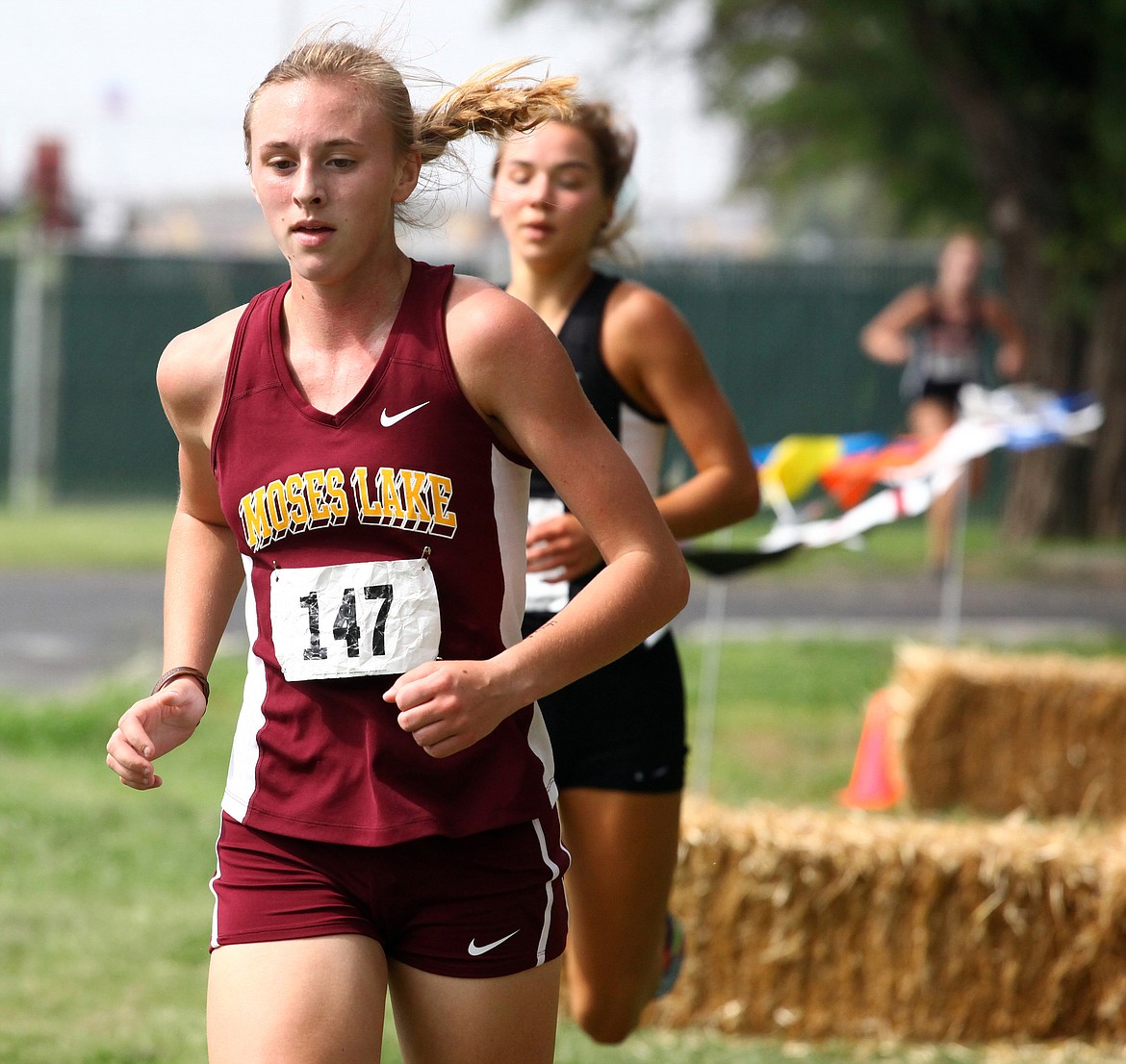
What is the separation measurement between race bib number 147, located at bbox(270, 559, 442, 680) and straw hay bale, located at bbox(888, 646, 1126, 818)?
467cm

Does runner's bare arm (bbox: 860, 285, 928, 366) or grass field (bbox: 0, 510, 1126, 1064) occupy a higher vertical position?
runner's bare arm (bbox: 860, 285, 928, 366)

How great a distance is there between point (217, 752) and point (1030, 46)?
9.63 meters

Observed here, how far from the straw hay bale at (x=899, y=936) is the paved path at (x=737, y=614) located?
4349mm

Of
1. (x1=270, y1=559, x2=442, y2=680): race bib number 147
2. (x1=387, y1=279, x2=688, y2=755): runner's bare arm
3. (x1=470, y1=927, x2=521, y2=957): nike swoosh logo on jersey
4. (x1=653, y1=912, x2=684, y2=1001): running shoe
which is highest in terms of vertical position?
(x1=387, y1=279, x2=688, y2=755): runner's bare arm

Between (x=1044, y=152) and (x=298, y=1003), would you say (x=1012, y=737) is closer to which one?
(x=298, y=1003)

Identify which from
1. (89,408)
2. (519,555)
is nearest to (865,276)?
(89,408)

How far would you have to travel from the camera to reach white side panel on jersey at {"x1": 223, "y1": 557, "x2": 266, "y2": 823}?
2330mm

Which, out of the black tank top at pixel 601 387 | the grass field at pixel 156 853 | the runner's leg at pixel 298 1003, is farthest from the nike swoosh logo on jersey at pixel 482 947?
the grass field at pixel 156 853

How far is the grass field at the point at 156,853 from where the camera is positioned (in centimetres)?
433

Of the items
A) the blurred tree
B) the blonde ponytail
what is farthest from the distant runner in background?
the blonde ponytail

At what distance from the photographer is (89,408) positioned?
17.9 metres

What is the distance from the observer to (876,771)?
6891 millimetres

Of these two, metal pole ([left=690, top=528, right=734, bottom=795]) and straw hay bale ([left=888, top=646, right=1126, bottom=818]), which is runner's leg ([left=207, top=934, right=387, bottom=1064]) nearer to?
metal pole ([left=690, top=528, right=734, bottom=795])

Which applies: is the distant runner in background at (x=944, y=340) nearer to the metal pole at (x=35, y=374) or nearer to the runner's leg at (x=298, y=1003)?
the metal pole at (x=35, y=374)
